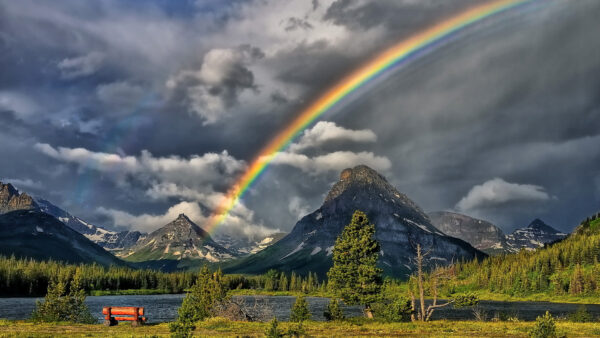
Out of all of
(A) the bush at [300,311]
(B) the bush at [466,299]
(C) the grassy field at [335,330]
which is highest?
(B) the bush at [466,299]

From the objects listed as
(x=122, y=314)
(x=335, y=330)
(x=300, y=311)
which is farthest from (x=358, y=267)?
(x=122, y=314)

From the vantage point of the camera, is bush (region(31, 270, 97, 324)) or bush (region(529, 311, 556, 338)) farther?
bush (region(31, 270, 97, 324))

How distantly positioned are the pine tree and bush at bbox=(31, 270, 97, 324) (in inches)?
1451

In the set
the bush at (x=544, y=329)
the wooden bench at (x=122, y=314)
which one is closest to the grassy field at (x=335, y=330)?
the wooden bench at (x=122, y=314)

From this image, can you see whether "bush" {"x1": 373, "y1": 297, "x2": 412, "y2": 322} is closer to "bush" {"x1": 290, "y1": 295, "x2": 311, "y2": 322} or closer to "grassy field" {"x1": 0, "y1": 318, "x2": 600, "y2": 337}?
"grassy field" {"x1": 0, "y1": 318, "x2": 600, "y2": 337}

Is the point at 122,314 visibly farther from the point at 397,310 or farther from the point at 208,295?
the point at 397,310

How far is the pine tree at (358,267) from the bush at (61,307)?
1451 inches

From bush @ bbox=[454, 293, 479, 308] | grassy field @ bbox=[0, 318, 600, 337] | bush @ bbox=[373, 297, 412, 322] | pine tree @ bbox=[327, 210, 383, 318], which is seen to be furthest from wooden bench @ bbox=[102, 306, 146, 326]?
bush @ bbox=[454, 293, 479, 308]

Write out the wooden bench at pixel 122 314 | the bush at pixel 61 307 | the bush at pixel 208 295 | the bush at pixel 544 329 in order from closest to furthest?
the bush at pixel 544 329 < the wooden bench at pixel 122 314 < the bush at pixel 61 307 < the bush at pixel 208 295

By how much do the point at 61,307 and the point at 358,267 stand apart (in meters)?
42.5

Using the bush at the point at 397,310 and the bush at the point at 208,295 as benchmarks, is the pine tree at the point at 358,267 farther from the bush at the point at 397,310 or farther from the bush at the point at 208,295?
the bush at the point at 208,295

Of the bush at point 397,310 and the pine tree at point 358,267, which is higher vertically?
the pine tree at point 358,267

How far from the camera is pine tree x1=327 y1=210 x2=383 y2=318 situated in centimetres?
6800

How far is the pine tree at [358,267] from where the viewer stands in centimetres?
6800
